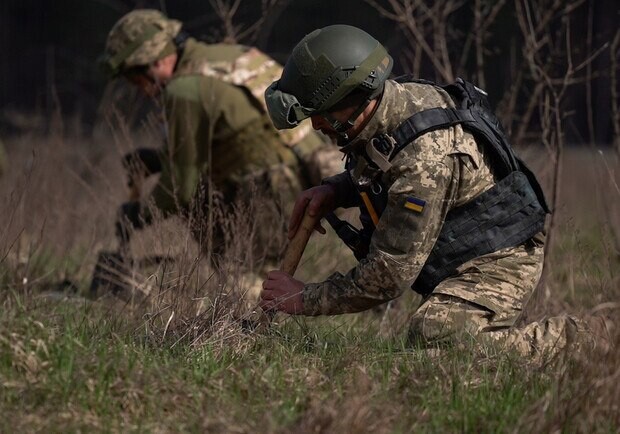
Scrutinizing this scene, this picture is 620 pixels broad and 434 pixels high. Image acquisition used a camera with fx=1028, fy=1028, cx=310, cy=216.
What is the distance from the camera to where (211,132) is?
5137mm

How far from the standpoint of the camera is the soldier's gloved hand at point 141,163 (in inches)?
217

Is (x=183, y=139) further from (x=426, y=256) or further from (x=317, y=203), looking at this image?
(x=426, y=256)

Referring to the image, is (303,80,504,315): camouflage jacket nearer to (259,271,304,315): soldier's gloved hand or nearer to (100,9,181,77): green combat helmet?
(259,271,304,315): soldier's gloved hand

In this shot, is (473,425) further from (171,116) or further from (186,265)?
(171,116)

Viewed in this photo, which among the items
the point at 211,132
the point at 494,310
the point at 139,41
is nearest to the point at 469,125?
the point at 494,310

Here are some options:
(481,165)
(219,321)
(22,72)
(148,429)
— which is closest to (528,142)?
(481,165)

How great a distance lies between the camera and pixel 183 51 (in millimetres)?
5574

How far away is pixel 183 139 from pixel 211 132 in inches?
6.8

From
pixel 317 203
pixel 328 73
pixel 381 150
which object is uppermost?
pixel 328 73

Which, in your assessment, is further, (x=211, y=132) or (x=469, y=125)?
(x=211, y=132)

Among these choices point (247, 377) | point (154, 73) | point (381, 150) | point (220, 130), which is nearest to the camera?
point (247, 377)

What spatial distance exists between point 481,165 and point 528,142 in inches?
124

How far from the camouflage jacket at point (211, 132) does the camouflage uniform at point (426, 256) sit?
177cm

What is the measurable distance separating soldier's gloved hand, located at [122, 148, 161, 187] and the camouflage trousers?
2.35 metres
